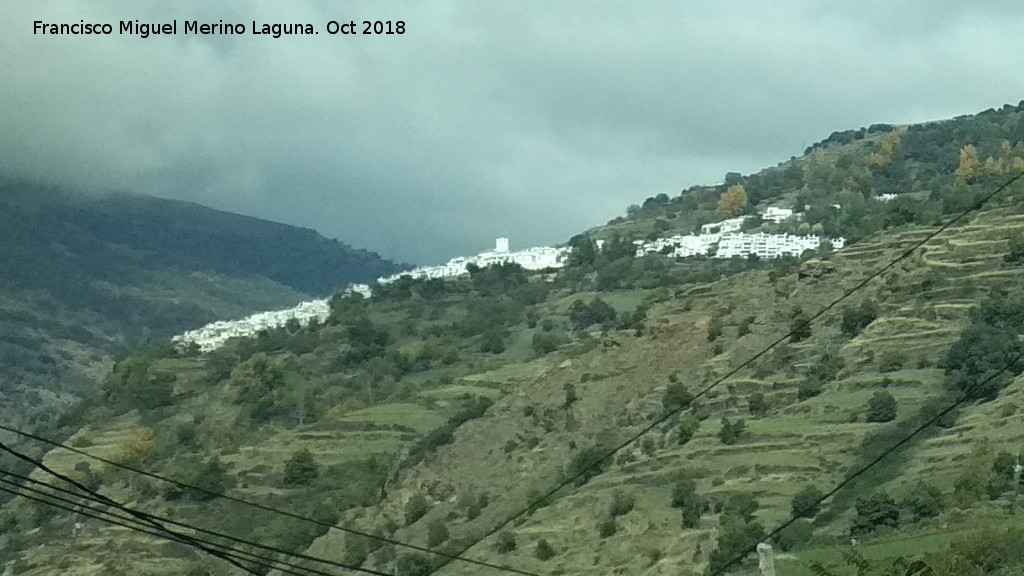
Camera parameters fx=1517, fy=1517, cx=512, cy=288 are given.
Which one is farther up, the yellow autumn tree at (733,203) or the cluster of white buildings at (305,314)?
the yellow autumn tree at (733,203)

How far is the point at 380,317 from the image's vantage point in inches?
4862

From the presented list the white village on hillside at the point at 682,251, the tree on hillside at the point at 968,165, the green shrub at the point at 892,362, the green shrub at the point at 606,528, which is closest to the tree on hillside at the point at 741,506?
the green shrub at the point at 606,528

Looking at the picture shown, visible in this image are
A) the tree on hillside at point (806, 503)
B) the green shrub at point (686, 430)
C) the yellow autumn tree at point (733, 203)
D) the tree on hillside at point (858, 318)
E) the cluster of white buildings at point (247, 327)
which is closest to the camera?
the tree on hillside at point (806, 503)

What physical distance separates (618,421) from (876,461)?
21.6 m

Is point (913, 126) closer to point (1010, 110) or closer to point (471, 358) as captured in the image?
point (1010, 110)

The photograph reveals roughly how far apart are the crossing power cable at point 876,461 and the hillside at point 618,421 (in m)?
0.26

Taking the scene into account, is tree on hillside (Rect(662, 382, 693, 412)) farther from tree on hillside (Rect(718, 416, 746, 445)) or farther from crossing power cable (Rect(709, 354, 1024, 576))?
crossing power cable (Rect(709, 354, 1024, 576))

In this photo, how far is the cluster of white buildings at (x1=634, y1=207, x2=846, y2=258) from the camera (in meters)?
128

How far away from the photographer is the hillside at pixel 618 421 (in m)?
41.5

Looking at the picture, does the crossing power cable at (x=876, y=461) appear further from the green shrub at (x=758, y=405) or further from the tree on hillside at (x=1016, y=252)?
the tree on hillside at (x=1016, y=252)

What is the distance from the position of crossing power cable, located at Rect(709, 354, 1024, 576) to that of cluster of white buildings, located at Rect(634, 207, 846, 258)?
74.5 m

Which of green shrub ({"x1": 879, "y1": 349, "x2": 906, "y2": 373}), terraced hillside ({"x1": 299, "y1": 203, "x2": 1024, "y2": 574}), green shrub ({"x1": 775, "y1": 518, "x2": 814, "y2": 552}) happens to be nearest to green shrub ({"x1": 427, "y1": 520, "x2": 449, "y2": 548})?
terraced hillside ({"x1": 299, "y1": 203, "x2": 1024, "y2": 574})

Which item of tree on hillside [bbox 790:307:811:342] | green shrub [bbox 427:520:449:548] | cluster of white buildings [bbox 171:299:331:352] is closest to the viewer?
green shrub [bbox 427:520:449:548]

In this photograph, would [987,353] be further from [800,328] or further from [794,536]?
[800,328]
